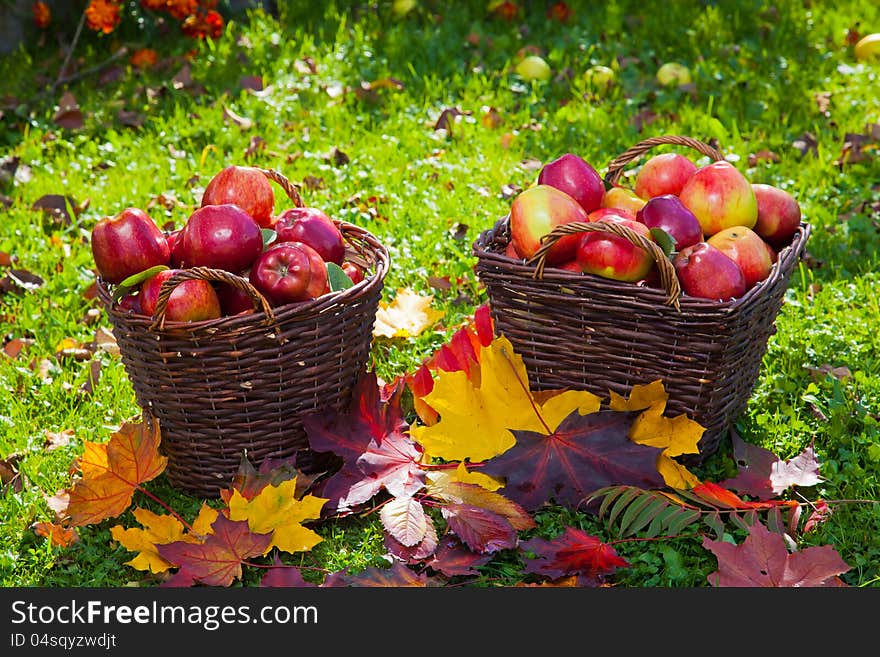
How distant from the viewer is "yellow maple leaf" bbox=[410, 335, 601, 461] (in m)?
2.35

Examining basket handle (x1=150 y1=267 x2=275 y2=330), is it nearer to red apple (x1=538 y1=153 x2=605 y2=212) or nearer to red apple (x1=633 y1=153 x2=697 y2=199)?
red apple (x1=538 y1=153 x2=605 y2=212)

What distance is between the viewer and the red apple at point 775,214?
2633mm

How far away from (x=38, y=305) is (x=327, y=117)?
1.72 metres

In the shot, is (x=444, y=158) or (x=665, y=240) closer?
(x=665, y=240)

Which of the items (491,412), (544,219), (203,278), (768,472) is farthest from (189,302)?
(768,472)

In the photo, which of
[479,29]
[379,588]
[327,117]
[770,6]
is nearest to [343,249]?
[379,588]

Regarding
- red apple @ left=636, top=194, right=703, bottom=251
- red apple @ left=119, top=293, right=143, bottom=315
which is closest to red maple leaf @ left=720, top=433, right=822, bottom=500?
red apple @ left=636, top=194, right=703, bottom=251

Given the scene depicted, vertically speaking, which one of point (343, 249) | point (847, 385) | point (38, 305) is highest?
point (343, 249)

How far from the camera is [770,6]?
5809 millimetres

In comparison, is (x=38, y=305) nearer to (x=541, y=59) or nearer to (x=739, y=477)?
(x=739, y=477)

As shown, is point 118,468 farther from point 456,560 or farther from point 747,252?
point 747,252

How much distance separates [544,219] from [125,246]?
3.21 feet

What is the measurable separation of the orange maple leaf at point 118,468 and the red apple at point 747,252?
140cm

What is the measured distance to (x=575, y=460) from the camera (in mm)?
2334
